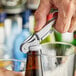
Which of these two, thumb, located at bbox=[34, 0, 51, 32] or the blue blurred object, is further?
the blue blurred object

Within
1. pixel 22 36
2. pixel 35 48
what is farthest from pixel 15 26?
pixel 35 48

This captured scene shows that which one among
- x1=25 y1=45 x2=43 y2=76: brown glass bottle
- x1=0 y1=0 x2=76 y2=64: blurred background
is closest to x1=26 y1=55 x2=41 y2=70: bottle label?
x1=25 y1=45 x2=43 y2=76: brown glass bottle

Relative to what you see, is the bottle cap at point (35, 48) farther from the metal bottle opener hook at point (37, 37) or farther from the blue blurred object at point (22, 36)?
the blue blurred object at point (22, 36)

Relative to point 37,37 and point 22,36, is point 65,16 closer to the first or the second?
point 37,37

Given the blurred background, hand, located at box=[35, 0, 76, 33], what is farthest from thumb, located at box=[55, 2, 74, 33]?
the blurred background

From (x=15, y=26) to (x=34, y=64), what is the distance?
87 centimetres

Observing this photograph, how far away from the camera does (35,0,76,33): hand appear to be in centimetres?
55

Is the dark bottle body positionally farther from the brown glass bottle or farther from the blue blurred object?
the blue blurred object

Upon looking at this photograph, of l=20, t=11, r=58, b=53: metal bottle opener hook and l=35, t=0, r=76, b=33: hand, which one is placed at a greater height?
l=35, t=0, r=76, b=33: hand

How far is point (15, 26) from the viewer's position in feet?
4.40

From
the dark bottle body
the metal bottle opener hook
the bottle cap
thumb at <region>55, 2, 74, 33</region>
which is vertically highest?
thumb at <region>55, 2, 74, 33</region>

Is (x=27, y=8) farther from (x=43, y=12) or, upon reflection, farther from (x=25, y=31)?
(x=43, y=12)

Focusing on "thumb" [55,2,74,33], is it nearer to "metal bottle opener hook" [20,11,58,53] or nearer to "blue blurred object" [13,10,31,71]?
"metal bottle opener hook" [20,11,58,53]

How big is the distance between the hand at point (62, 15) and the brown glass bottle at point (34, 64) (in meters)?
Answer: 0.07
